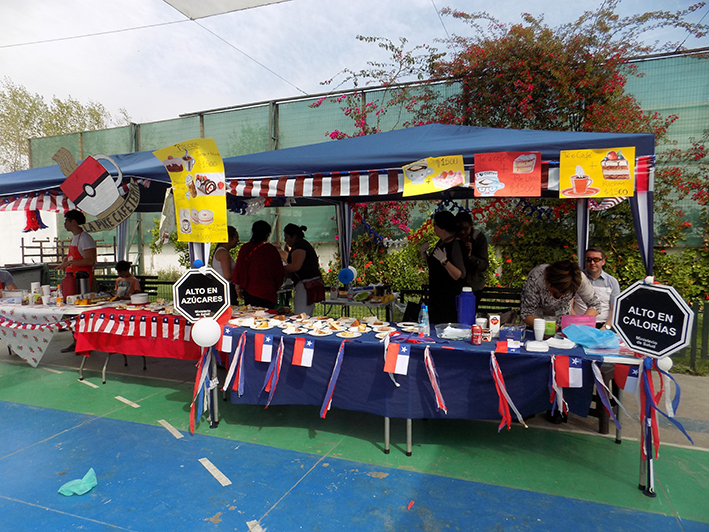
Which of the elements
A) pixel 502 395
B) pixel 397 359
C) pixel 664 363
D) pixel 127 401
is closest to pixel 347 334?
pixel 397 359

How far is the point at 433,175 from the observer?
3188 millimetres

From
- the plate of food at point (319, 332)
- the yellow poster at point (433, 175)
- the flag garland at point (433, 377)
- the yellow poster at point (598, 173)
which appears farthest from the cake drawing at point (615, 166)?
the plate of food at point (319, 332)

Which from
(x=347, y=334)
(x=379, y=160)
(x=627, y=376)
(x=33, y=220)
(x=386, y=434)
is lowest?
(x=386, y=434)

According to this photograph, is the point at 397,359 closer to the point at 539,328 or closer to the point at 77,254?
the point at 539,328

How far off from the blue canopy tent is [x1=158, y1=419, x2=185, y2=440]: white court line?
2097 mm

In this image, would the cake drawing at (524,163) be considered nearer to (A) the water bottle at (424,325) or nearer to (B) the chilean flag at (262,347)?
(A) the water bottle at (424,325)

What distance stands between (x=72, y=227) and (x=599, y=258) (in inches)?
237

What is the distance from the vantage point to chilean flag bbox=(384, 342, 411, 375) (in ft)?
9.29

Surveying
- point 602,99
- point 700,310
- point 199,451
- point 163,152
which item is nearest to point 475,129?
point 163,152

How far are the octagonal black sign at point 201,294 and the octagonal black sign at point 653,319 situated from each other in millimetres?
2796

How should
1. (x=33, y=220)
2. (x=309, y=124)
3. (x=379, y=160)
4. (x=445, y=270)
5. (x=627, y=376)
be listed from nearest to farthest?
(x=627, y=376) < (x=379, y=160) < (x=445, y=270) < (x=33, y=220) < (x=309, y=124)

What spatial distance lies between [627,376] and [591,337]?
12.7 inches

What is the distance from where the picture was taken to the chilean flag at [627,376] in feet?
8.36

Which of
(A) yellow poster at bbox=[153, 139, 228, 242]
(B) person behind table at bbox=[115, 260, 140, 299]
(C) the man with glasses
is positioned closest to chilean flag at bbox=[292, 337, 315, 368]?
(A) yellow poster at bbox=[153, 139, 228, 242]
